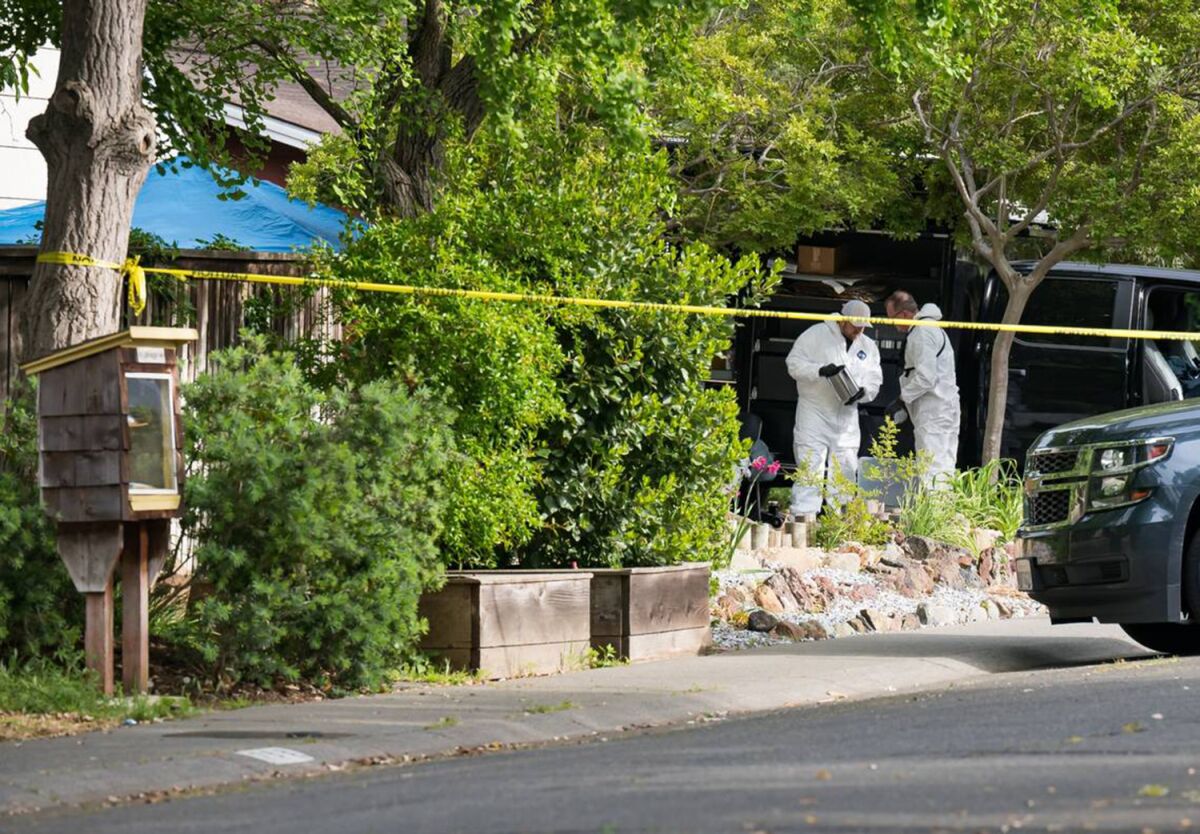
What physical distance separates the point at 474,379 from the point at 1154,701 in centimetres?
388

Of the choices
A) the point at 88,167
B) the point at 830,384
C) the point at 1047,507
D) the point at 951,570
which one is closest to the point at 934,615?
the point at 951,570

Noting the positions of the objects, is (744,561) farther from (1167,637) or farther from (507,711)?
(507,711)

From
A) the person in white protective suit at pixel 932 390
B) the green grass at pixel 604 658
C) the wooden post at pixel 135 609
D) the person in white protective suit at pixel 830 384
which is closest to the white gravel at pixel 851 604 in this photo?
the green grass at pixel 604 658

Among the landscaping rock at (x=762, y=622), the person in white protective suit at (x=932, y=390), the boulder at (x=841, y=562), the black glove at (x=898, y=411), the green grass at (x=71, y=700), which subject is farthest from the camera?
the black glove at (x=898, y=411)

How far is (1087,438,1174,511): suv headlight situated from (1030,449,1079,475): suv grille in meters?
0.20

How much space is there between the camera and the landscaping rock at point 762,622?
41.9ft

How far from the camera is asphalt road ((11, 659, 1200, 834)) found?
628cm

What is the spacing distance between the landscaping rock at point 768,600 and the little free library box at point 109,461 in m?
5.07

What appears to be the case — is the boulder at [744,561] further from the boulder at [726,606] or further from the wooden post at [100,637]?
the wooden post at [100,637]

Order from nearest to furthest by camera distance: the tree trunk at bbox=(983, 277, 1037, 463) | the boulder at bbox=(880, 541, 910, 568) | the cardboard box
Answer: the boulder at bbox=(880, 541, 910, 568), the tree trunk at bbox=(983, 277, 1037, 463), the cardboard box

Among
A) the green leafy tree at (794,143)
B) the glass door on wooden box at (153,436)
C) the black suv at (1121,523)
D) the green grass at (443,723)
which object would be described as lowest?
the green grass at (443,723)

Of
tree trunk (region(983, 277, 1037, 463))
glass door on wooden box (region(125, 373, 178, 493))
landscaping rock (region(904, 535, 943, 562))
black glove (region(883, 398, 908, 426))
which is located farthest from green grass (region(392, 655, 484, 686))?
tree trunk (region(983, 277, 1037, 463))

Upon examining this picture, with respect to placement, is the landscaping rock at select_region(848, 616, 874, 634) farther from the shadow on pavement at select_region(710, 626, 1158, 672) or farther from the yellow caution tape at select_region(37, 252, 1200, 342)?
the yellow caution tape at select_region(37, 252, 1200, 342)

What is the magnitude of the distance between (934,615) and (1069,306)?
7.41 m
